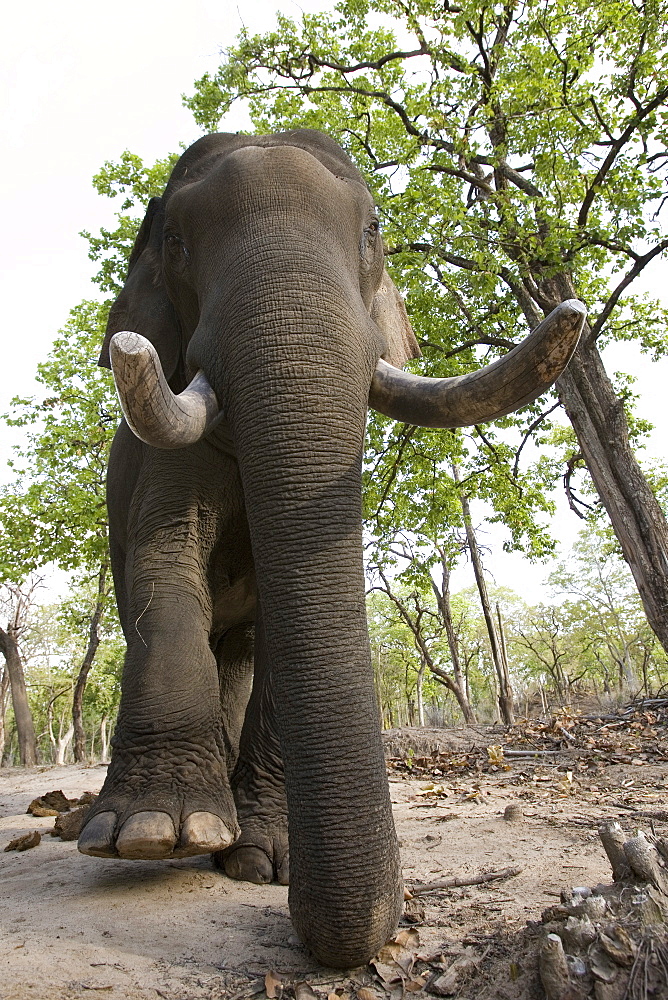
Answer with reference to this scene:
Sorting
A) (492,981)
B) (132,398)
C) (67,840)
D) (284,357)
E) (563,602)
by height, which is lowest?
(492,981)

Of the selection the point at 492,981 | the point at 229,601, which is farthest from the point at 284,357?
the point at 492,981

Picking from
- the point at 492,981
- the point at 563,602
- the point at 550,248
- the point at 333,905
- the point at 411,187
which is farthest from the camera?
the point at 563,602

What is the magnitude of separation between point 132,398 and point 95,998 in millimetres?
1725

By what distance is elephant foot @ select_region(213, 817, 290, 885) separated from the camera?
341 cm

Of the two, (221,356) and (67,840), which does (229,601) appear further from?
(67,840)

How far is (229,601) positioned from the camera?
4.36m

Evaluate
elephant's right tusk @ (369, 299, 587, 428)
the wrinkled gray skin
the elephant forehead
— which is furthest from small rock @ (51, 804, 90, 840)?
the elephant forehead

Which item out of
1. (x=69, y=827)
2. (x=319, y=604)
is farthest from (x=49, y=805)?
(x=319, y=604)

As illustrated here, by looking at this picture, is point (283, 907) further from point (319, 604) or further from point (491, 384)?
point (491, 384)

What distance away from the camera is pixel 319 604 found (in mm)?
2484

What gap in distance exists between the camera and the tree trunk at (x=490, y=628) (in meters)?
15.6

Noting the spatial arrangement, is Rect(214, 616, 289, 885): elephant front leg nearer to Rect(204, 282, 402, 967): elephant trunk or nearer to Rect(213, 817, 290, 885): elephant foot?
Rect(213, 817, 290, 885): elephant foot

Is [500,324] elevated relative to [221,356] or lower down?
elevated

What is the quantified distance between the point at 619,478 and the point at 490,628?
6.64 m
